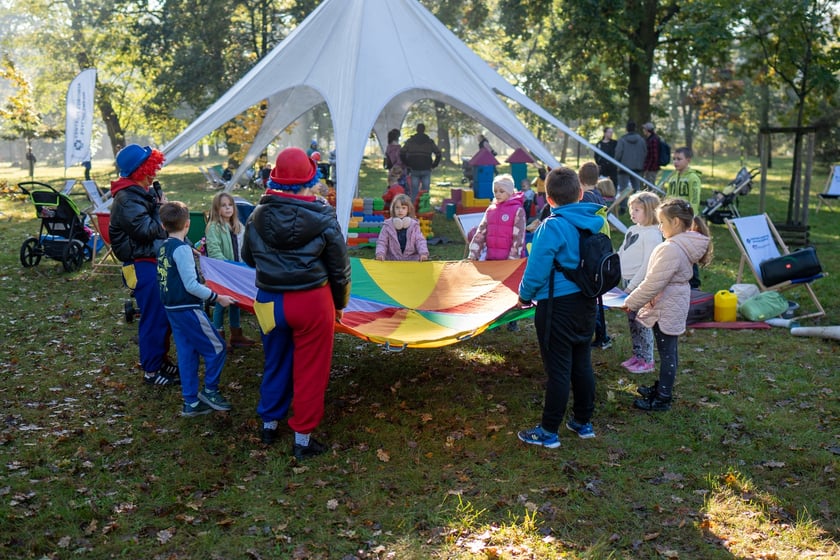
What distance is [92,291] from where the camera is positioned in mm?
9406

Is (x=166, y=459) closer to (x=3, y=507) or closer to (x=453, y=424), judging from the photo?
(x=3, y=507)

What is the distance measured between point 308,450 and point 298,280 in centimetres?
117

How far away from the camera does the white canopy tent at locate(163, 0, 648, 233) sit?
780 cm

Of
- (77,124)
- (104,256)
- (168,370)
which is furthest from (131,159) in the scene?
(77,124)

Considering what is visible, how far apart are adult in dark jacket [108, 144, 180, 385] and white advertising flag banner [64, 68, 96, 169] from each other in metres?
10.00

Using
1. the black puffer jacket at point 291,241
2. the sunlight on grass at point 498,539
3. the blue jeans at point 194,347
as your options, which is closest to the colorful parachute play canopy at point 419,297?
the blue jeans at point 194,347

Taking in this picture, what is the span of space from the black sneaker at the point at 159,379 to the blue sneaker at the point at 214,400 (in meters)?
0.71

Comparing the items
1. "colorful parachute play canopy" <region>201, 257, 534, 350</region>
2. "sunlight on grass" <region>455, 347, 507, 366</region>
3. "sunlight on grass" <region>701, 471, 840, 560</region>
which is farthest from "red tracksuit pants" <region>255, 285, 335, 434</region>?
"sunlight on grass" <region>701, 471, 840, 560</region>

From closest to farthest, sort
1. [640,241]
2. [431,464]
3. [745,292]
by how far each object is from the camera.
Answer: [431,464] < [640,241] < [745,292]

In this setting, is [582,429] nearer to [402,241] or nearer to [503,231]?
[503,231]

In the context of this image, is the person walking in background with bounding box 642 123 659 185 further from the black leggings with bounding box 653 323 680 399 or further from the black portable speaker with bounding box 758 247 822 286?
the black leggings with bounding box 653 323 680 399

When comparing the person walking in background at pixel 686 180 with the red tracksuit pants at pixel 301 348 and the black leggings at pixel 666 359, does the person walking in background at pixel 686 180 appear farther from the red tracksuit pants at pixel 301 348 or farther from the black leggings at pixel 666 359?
the red tracksuit pants at pixel 301 348

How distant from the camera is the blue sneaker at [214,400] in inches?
214

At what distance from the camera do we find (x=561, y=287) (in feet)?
14.9
